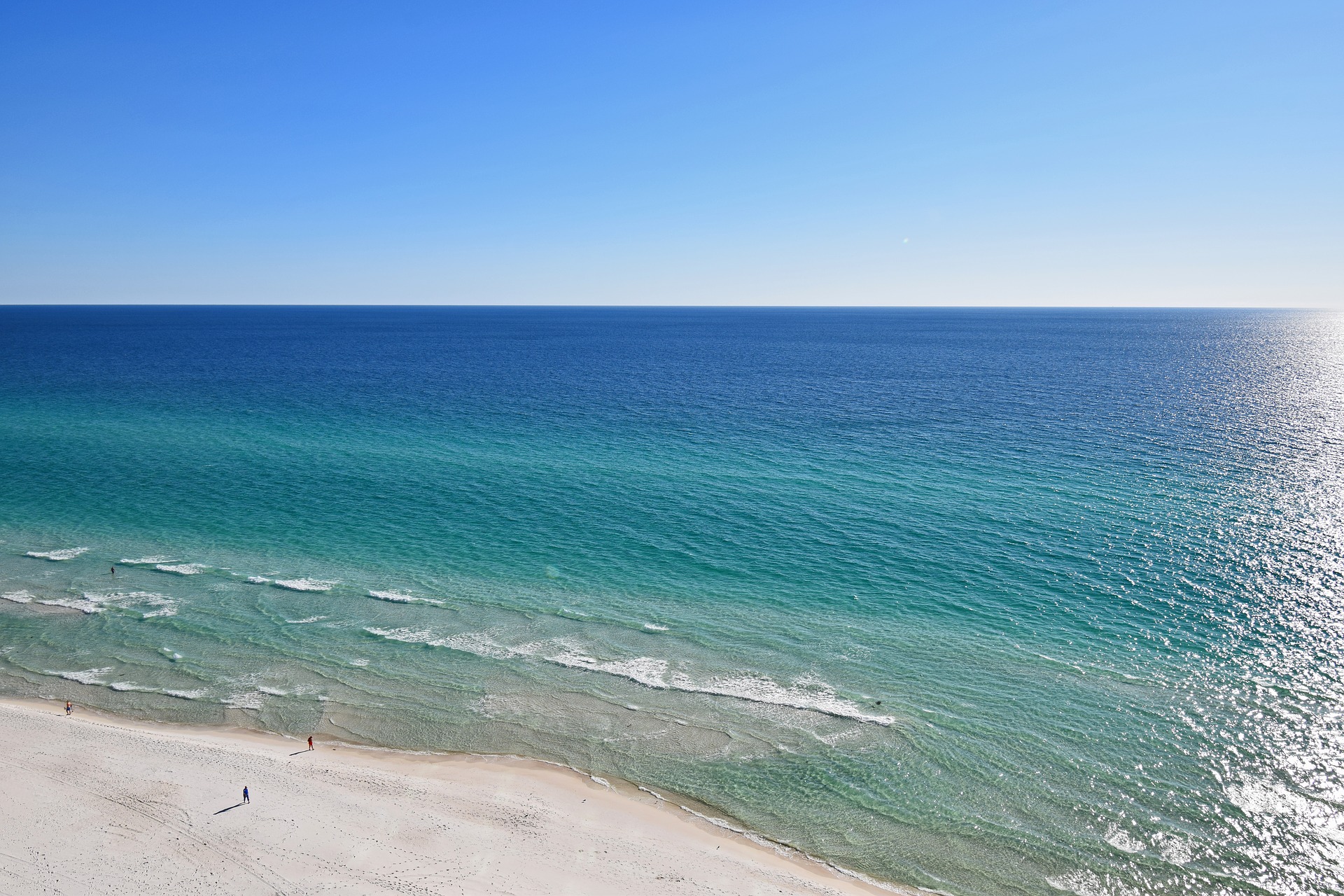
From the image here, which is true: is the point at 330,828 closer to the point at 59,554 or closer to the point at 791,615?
the point at 791,615

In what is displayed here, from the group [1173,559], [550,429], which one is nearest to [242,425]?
[550,429]

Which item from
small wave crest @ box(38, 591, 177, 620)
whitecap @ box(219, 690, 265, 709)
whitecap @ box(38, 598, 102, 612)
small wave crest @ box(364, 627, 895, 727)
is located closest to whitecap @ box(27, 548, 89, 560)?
whitecap @ box(38, 598, 102, 612)

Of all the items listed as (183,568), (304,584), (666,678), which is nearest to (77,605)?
(183,568)

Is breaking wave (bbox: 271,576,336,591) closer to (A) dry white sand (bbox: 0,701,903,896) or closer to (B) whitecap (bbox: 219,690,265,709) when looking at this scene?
(B) whitecap (bbox: 219,690,265,709)

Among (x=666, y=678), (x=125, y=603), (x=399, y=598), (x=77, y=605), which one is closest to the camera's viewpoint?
(x=666, y=678)

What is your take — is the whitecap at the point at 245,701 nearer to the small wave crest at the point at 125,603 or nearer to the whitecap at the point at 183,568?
the small wave crest at the point at 125,603

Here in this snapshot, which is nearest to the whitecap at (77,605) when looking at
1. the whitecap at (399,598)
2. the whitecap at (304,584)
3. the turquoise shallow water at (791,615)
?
the turquoise shallow water at (791,615)
